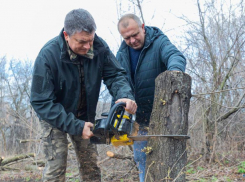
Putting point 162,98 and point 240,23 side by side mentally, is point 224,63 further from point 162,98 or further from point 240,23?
point 162,98

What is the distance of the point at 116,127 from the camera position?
2.42 m

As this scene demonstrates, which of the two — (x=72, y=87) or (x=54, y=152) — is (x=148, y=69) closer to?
(x=72, y=87)

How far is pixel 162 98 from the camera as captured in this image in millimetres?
2777

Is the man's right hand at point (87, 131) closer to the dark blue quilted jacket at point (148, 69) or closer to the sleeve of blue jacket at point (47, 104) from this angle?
the sleeve of blue jacket at point (47, 104)

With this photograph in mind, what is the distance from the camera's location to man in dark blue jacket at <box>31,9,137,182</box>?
2.68 meters

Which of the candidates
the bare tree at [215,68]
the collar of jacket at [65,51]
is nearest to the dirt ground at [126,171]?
the bare tree at [215,68]

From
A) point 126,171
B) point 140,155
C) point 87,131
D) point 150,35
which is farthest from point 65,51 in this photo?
point 126,171

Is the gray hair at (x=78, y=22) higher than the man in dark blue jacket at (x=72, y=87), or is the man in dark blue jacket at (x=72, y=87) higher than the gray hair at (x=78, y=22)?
the gray hair at (x=78, y=22)

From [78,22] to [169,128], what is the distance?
1.41m

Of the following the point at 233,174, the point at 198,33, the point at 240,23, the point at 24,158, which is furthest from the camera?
the point at 24,158

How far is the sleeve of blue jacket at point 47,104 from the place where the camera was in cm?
269

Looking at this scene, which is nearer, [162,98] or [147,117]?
[162,98]

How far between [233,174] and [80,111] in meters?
4.00

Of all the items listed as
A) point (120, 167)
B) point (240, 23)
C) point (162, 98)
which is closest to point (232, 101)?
point (240, 23)
